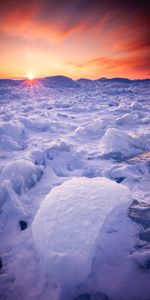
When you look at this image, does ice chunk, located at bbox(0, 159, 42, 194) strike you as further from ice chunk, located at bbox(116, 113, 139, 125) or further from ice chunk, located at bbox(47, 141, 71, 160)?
ice chunk, located at bbox(116, 113, 139, 125)

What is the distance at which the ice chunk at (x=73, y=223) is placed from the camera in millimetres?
1725

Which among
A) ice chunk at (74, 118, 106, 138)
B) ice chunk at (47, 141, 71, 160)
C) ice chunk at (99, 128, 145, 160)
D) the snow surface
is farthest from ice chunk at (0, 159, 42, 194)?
ice chunk at (74, 118, 106, 138)

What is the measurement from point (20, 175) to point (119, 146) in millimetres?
2212

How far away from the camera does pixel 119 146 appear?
436 centimetres

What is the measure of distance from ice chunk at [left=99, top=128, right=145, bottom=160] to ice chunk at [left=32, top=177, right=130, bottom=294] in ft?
5.59

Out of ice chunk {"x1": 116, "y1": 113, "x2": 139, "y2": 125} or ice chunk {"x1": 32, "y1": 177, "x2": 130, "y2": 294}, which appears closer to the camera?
ice chunk {"x1": 32, "y1": 177, "x2": 130, "y2": 294}

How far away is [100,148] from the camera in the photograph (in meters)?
4.54

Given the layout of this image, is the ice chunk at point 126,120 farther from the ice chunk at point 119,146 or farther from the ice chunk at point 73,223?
the ice chunk at point 73,223

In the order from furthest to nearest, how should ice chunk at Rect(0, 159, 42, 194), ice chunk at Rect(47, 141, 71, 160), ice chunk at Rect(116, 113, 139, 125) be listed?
ice chunk at Rect(116, 113, 139, 125), ice chunk at Rect(47, 141, 71, 160), ice chunk at Rect(0, 159, 42, 194)

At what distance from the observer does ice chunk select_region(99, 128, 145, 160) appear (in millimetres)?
4175

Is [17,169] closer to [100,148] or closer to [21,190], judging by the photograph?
[21,190]

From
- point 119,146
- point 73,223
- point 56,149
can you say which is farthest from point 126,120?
point 73,223

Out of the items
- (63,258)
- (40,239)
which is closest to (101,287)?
(63,258)

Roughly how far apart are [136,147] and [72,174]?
5.55 ft
